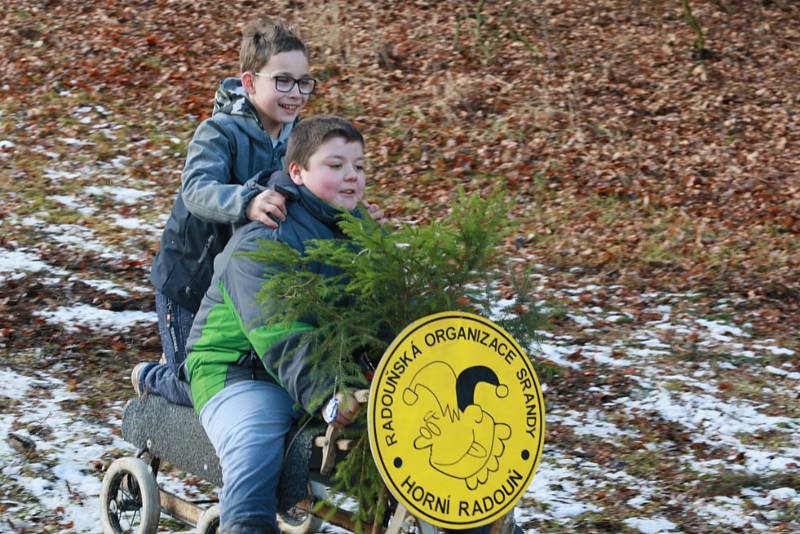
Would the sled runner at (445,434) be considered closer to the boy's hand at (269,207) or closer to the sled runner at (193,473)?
the sled runner at (193,473)

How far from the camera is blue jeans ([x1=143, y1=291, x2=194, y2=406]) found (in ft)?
14.0

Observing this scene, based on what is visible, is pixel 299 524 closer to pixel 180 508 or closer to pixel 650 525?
pixel 180 508

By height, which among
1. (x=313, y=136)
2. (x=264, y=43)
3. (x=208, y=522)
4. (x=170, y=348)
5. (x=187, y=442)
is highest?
(x=264, y=43)

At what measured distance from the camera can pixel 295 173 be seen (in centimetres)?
381

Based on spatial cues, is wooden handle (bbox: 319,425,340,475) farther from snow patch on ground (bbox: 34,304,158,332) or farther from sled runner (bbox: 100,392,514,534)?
snow patch on ground (bbox: 34,304,158,332)

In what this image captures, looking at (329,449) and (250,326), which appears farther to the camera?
(250,326)

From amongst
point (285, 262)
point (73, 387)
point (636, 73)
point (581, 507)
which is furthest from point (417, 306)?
point (636, 73)

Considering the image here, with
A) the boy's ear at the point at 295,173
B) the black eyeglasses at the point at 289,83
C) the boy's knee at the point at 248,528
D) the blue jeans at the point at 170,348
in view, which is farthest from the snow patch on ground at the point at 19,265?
the boy's knee at the point at 248,528

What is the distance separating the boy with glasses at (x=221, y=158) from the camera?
430 cm

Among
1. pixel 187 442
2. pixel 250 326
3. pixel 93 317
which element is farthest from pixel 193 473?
pixel 93 317

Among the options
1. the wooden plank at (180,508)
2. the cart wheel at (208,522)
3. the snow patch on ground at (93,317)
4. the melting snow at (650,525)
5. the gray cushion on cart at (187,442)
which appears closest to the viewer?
the gray cushion on cart at (187,442)

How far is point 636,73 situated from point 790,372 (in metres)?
7.08

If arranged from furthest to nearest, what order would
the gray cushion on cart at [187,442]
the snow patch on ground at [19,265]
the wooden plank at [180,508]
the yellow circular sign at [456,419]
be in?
the snow patch on ground at [19,265], the wooden plank at [180,508], the gray cushion on cart at [187,442], the yellow circular sign at [456,419]

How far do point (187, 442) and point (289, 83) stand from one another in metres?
1.46
